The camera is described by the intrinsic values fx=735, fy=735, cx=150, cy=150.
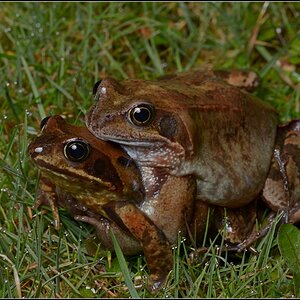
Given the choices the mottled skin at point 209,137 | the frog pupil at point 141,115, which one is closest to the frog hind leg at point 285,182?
the mottled skin at point 209,137

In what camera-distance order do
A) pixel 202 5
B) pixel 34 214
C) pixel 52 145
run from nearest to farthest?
pixel 52 145 → pixel 34 214 → pixel 202 5

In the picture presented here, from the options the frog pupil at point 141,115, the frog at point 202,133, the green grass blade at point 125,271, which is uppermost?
the frog pupil at point 141,115

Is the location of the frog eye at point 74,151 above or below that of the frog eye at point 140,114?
below

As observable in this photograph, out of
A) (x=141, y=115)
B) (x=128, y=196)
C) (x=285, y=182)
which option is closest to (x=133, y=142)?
(x=141, y=115)

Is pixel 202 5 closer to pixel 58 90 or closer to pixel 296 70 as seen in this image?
pixel 296 70

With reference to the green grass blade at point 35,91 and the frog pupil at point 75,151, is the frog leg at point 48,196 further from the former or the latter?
the green grass blade at point 35,91

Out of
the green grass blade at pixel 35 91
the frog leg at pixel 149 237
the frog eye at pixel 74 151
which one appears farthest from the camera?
the green grass blade at pixel 35 91

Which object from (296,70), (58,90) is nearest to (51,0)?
(58,90)
